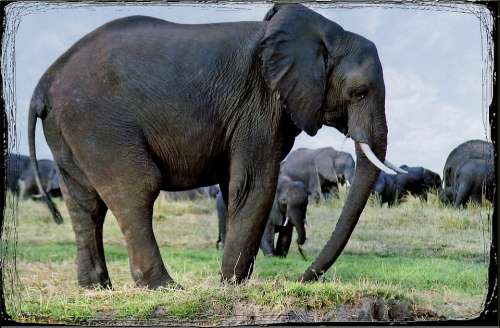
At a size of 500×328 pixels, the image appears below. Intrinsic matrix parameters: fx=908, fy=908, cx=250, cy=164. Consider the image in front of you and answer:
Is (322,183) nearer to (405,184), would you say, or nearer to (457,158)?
(405,184)

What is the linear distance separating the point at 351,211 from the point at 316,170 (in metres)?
7.46

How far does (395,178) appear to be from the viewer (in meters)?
9.87

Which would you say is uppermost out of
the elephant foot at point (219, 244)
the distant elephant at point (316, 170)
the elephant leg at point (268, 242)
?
the distant elephant at point (316, 170)

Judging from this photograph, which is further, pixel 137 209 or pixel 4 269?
pixel 137 209

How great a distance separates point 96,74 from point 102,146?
382 mm

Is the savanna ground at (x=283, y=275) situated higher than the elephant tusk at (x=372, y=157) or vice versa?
the elephant tusk at (x=372, y=157)

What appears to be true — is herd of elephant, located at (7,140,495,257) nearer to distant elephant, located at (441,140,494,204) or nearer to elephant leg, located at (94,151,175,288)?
distant elephant, located at (441,140,494,204)

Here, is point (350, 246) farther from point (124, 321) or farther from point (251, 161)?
point (124, 321)

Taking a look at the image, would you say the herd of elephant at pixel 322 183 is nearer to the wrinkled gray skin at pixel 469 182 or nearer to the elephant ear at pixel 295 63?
the wrinkled gray skin at pixel 469 182

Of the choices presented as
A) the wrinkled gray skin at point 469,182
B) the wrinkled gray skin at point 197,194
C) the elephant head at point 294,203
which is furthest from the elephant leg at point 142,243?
the wrinkled gray skin at point 197,194

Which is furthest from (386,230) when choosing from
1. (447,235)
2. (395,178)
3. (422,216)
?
(395,178)

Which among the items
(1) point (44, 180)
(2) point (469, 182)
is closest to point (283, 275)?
(2) point (469, 182)

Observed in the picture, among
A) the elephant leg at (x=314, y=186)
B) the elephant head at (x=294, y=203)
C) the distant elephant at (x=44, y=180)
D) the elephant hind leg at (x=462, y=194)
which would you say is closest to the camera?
the elephant hind leg at (x=462, y=194)

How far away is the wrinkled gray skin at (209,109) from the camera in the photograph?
15.6 feet
